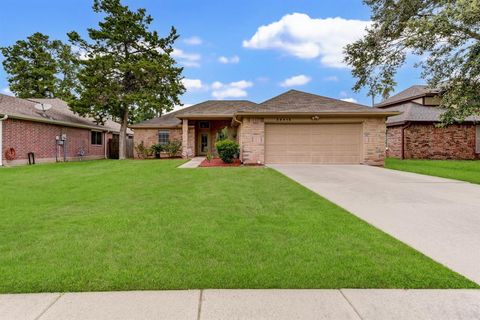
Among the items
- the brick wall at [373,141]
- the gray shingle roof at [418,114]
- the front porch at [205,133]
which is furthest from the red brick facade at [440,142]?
the front porch at [205,133]

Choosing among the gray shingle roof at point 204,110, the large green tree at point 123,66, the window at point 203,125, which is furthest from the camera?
the window at point 203,125

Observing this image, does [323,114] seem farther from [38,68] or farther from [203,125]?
[38,68]

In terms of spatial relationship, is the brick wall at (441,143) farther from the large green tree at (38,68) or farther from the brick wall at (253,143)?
the large green tree at (38,68)

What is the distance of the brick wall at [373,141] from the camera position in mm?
15000

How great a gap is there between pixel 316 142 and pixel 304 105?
2.07 meters

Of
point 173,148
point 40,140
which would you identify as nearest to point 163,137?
point 173,148

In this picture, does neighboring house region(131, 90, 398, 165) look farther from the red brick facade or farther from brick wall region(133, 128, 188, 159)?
brick wall region(133, 128, 188, 159)

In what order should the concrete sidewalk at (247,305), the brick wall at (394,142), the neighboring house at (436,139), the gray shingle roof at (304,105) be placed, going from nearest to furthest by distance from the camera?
the concrete sidewalk at (247,305), the gray shingle roof at (304,105), the neighboring house at (436,139), the brick wall at (394,142)

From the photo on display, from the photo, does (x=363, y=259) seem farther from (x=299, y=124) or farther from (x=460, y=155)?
(x=460, y=155)

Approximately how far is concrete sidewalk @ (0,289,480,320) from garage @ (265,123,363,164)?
12728mm

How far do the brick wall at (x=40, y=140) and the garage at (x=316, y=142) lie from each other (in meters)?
13.6

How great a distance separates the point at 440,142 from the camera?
21047mm

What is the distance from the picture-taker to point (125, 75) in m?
21.3

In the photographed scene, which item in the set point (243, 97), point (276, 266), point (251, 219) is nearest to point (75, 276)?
point (276, 266)
